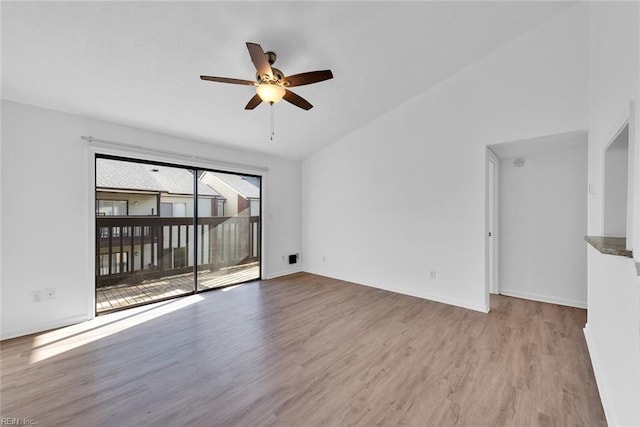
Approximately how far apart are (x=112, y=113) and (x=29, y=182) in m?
1.07

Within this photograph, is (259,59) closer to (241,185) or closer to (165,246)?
(241,185)

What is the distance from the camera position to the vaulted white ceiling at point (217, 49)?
1.93 m

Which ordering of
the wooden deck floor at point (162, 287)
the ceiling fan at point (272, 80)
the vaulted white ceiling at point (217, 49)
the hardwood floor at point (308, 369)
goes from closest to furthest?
1. the hardwood floor at point (308, 369)
2. the vaulted white ceiling at point (217, 49)
3. the ceiling fan at point (272, 80)
4. the wooden deck floor at point (162, 287)

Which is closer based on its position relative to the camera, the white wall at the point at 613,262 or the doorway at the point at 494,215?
the white wall at the point at 613,262

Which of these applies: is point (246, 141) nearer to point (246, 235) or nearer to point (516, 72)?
point (246, 235)

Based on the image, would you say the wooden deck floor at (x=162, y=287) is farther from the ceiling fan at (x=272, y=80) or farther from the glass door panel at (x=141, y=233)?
the ceiling fan at (x=272, y=80)

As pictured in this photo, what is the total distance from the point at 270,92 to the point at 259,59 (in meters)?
0.33

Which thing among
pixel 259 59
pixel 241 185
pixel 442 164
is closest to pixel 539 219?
pixel 442 164

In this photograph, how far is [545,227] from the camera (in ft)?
11.3

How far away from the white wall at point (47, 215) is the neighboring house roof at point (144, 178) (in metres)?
0.19

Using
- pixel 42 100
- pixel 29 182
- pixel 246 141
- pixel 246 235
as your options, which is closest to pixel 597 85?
pixel 246 141

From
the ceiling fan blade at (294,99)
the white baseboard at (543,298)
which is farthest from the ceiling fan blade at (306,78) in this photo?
the white baseboard at (543,298)

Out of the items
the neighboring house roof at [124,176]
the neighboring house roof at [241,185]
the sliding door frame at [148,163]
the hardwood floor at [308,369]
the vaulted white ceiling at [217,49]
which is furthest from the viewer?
the neighboring house roof at [241,185]

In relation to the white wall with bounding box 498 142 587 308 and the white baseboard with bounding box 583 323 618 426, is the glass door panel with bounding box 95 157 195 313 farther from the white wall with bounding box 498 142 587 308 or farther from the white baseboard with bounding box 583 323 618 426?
the white wall with bounding box 498 142 587 308
